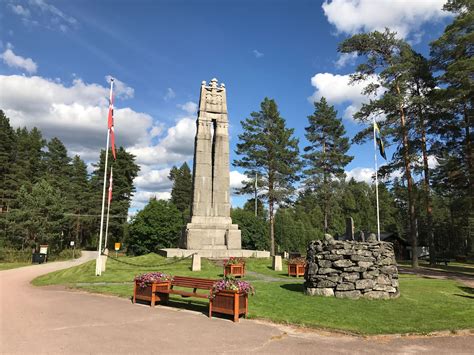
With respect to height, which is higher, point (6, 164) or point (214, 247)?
→ point (6, 164)

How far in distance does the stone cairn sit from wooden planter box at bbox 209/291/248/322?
11.8ft

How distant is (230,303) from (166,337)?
2.01 m

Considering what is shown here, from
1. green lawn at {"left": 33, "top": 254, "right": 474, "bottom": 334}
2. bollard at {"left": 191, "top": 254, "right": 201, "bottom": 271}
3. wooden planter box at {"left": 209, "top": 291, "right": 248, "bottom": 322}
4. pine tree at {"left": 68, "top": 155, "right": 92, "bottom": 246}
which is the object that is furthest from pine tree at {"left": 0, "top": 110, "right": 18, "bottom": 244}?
wooden planter box at {"left": 209, "top": 291, "right": 248, "bottom": 322}

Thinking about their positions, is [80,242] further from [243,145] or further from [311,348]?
[311,348]

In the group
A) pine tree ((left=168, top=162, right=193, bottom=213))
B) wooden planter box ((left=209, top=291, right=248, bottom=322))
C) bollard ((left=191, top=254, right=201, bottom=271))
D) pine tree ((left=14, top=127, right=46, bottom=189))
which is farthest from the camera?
pine tree ((left=168, top=162, right=193, bottom=213))

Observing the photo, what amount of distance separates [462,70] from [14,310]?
25.0 meters

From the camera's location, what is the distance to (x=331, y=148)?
42125 millimetres

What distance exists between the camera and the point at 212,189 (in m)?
25.1

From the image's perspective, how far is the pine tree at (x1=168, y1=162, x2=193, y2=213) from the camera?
244 ft

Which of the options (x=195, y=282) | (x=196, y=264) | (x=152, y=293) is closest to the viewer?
(x=195, y=282)

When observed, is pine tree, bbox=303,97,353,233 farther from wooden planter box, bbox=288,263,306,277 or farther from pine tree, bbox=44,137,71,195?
pine tree, bbox=44,137,71,195

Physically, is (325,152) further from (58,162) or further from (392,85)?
(58,162)

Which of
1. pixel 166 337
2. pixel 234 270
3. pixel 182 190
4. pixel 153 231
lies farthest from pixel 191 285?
pixel 182 190

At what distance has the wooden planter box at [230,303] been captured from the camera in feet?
26.8
